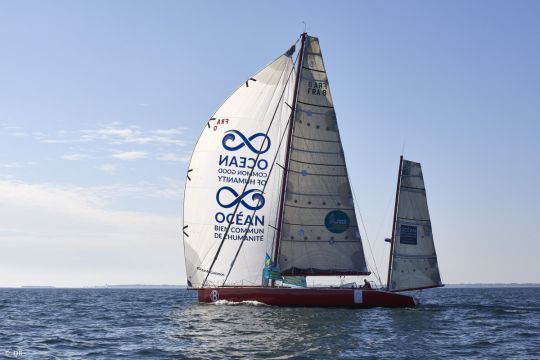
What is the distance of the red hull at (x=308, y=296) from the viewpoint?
3506cm

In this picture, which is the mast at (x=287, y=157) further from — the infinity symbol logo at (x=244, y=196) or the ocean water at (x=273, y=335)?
the ocean water at (x=273, y=335)

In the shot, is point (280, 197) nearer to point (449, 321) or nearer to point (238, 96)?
point (238, 96)

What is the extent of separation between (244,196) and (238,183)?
0.77 meters

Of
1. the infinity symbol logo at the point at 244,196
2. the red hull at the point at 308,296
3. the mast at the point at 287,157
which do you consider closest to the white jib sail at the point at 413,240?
the red hull at the point at 308,296

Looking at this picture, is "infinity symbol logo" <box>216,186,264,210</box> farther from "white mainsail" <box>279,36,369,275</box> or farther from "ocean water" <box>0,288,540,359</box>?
"ocean water" <box>0,288,540,359</box>

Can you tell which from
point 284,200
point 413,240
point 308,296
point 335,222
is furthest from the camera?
point 413,240

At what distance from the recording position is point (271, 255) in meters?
37.7

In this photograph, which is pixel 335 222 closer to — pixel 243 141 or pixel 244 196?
pixel 244 196

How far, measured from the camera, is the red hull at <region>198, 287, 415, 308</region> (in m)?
35.1

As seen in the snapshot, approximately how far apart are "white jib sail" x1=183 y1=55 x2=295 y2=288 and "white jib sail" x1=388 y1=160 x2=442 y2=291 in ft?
22.3

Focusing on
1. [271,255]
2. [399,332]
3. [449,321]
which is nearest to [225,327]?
[399,332]

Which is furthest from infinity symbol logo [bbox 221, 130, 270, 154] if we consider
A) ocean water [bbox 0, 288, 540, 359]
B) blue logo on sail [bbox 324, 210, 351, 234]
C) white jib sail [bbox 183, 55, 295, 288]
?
ocean water [bbox 0, 288, 540, 359]

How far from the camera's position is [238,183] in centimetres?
3769

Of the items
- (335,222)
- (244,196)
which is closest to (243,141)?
(244,196)
